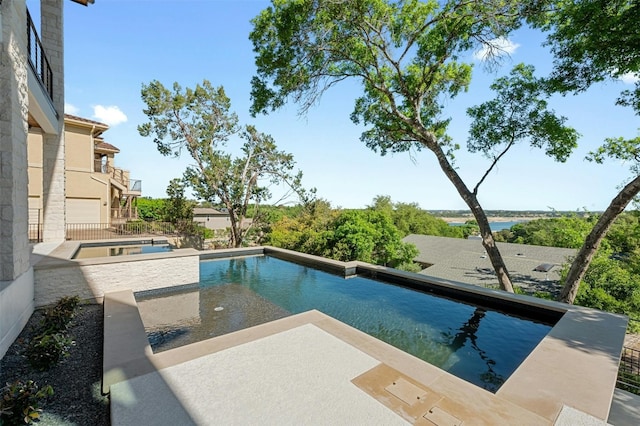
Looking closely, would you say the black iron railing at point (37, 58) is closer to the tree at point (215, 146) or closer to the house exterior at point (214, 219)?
the tree at point (215, 146)

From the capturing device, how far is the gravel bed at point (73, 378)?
2.67 metres

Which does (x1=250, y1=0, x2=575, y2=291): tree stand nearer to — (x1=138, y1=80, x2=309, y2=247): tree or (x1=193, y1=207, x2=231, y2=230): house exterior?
(x1=138, y1=80, x2=309, y2=247): tree

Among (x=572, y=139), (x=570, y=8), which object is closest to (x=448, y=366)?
(x=572, y=139)

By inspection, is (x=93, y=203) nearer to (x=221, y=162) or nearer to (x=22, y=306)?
(x=221, y=162)

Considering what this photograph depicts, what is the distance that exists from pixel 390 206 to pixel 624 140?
40121mm

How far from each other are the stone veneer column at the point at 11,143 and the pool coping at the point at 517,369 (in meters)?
1.61

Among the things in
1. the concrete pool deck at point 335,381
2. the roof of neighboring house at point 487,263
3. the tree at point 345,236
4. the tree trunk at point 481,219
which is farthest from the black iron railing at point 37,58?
the roof of neighboring house at point 487,263

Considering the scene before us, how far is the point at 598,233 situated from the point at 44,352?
10.8m

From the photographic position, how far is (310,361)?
3369 millimetres

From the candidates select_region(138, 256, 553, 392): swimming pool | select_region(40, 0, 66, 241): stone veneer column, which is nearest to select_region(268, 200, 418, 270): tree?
select_region(138, 256, 553, 392): swimming pool

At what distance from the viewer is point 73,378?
3.33 metres

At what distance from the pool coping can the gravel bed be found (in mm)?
248

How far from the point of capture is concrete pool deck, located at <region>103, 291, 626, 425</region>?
2473 mm

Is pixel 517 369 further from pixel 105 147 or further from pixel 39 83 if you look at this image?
pixel 105 147
